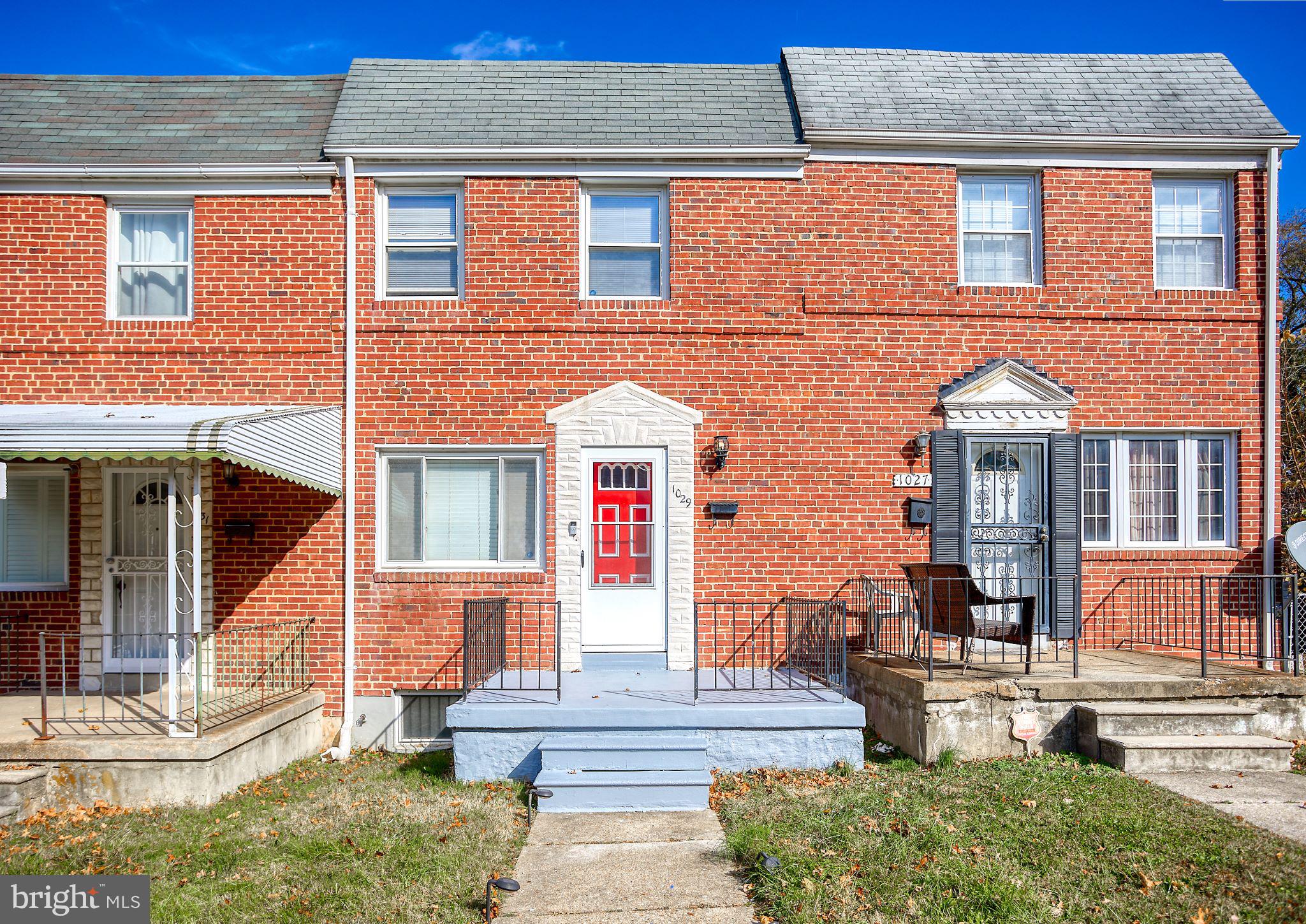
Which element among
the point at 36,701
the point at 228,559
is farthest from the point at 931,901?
the point at 36,701

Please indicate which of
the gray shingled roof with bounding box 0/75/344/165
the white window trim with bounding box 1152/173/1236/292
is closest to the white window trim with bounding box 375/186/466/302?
the gray shingled roof with bounding box 0/75/344/165

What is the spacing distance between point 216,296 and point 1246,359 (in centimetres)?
1068

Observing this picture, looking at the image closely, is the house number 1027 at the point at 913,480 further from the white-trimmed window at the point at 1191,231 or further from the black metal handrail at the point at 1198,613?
the white-trimmed window at the point at 1191,231

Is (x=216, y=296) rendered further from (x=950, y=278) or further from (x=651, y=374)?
(x=950, y=278)

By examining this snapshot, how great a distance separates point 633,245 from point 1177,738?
6540 millimetres

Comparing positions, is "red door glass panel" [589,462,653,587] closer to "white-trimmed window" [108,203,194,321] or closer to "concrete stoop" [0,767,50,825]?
"white-trimmed window" [108,203,194,321]

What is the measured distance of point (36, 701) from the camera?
8180mm

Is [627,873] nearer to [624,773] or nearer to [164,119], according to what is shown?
[624,773]

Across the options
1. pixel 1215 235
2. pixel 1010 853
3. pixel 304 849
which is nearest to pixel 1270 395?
pixel 1215 235

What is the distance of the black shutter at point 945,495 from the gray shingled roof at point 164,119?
23.0 feet

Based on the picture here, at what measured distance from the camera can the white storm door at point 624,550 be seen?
8797 mm

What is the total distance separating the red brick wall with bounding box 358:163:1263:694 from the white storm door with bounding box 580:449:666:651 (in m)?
0.40

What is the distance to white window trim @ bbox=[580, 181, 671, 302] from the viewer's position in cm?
911

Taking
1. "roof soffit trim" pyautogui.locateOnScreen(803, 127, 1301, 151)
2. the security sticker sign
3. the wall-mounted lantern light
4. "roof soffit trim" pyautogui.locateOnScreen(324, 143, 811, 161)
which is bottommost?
the security sticker sign
